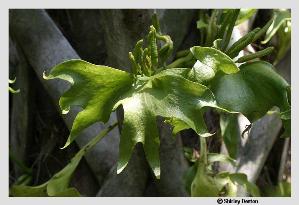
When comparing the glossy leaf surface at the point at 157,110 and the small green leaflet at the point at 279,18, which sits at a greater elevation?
the small green leaflet at the point at 279,18

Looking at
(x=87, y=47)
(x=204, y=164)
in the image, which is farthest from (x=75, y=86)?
(x=87, y=47)

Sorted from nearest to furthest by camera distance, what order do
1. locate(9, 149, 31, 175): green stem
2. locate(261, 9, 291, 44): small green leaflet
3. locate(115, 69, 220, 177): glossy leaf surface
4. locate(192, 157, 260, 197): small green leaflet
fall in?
locate(115, 69, 220, 177): glossy leaf surface < locate(192, 157, 260, 197): small green leaflet < locate(261, 9, 291, 44): small green leaflet < locate(9, 149, 31, 175): green stem

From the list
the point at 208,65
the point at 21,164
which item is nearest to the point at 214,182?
the point at 208,65

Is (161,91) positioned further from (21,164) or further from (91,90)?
(21,164)

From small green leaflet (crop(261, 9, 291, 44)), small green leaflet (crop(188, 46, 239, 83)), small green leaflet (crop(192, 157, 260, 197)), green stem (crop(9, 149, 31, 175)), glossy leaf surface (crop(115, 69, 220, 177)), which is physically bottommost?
green stem (crop(9, 149, 31, 175))

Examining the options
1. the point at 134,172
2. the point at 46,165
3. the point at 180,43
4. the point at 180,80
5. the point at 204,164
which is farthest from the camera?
the point at 46,165

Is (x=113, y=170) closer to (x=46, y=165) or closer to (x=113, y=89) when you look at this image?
(x=46, y=165)

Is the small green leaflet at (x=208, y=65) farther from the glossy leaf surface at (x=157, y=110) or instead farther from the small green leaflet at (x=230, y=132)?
the small green leaflet at (x=230, y=132)

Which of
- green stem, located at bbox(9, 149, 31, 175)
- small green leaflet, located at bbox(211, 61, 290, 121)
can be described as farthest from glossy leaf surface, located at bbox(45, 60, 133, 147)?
green stem, located at bbox(9, 149, 31, 175)

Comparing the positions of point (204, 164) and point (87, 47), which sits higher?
point (87, 47)

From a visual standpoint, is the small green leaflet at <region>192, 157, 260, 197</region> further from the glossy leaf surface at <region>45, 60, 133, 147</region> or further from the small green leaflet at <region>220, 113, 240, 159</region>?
the glossy leaf surface at <region>45, 60, 133, 147</region>

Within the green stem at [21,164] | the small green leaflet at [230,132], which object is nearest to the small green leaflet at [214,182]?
the small green leaflet at [230,132]
